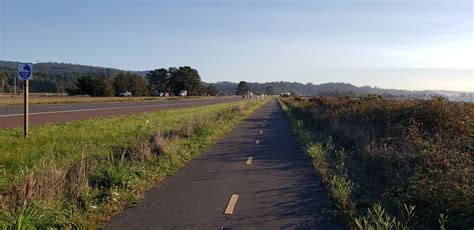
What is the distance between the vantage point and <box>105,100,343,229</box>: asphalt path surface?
6.46 m

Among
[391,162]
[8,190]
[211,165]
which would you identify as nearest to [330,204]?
[391,162]

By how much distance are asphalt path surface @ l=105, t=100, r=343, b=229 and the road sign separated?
24.4 feet

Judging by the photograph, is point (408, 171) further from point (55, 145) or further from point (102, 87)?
point (102, 87)

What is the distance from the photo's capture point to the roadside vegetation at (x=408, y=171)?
6.61 m

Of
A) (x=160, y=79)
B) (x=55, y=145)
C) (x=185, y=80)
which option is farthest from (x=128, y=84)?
(x=55, y=145)

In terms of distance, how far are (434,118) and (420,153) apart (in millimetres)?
4975

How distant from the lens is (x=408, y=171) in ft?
30.6

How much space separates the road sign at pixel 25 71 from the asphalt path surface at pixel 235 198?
7.43 metres

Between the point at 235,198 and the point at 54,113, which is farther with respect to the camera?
the point at 54,113

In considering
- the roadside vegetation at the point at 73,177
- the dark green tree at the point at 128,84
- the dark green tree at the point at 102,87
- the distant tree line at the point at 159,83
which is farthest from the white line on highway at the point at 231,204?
the dark green tree at the point at 128,84

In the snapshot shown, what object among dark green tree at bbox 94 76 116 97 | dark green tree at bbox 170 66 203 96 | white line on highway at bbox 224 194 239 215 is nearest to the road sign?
white line on highway at bbox 224 194 239 215

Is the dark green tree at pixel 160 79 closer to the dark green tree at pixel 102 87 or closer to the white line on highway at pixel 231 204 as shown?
the dark green tree at pixel 102 87

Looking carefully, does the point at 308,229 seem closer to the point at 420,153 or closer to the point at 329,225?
the point at 329,225

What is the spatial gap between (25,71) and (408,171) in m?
13.3
